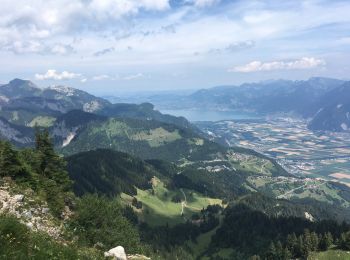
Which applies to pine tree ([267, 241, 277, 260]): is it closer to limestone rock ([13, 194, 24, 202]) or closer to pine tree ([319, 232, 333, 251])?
pine tree ([319, 232, 333, 251])

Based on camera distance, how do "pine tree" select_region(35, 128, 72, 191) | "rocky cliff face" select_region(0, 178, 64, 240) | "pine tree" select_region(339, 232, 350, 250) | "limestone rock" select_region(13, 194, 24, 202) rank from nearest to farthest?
"rocky cliff face" select_region(0, 178, 64, 240), "limestone rock" select_region(13, 194, 24, 202), "pine tree" select_region(35, 128, 72, 191), "pine tree" select_region(339, 232, 350, 250)

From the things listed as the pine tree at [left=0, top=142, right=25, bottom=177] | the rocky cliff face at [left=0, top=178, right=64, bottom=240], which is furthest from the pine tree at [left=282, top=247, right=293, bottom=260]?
the rocky cliff face at [left=0, top=178, right=64, bottom=240]

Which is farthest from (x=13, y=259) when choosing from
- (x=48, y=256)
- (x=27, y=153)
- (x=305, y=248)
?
(x=305, y=248)

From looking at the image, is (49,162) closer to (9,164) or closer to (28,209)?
(9,164)

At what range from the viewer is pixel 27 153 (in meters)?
68.3

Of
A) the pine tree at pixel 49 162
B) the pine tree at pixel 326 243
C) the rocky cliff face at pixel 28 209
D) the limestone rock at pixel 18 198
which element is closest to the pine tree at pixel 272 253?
the pine tree at pixel 326 243

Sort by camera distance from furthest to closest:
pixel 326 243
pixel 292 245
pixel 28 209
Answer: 1. pixel 292 245
2. pixel 326 243
3. pixel 28 209

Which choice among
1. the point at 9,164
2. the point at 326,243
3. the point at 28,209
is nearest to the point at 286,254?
the point at 326,243

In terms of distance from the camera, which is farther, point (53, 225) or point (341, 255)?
point (341, 255)

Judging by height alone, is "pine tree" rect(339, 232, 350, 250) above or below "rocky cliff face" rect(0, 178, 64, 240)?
below

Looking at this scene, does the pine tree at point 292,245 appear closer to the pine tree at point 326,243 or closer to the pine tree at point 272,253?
the pine tree at point 272,253

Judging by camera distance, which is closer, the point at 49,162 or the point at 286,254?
the point at 49,162

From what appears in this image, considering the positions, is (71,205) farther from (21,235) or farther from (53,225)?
(21,235)

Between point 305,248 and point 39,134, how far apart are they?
98.5 m
